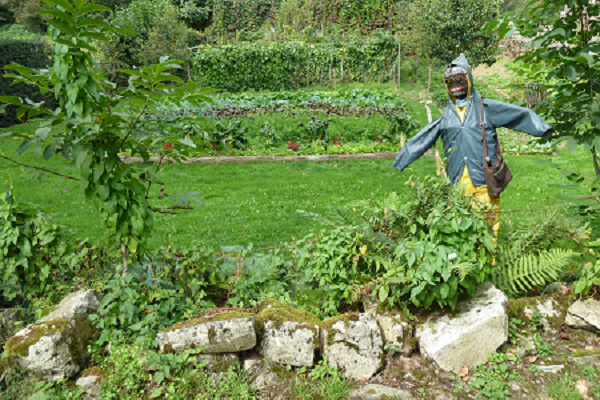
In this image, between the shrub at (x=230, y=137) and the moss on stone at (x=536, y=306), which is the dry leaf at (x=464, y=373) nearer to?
the moss on stone at (x=536, y=306)

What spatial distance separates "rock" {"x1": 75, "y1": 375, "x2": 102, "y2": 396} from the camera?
3424 mm

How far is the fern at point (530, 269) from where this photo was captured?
3.86 meters

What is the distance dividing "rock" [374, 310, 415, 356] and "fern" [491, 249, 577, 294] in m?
1.14

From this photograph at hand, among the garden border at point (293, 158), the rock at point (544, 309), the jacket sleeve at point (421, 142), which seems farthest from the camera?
the garden border at point (293, 158)

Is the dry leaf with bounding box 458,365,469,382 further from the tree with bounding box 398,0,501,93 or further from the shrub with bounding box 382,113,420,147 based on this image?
the tree with bounding box 398,0,501,93

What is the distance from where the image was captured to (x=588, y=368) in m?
3.35

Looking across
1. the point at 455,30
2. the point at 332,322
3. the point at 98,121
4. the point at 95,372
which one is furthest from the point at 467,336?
the point at 455,30

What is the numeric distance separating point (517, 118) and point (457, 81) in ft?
2.13

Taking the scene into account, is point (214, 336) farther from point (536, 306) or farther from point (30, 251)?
point (536, 306)

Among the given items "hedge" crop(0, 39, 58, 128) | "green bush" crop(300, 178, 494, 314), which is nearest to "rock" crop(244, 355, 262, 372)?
"green bush" crop(300, 178, 494, 314)

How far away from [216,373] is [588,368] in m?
2.80

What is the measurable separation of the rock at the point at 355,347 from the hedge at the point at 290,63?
16020mm

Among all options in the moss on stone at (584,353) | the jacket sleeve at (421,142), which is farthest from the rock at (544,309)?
the jacket sleeve at (421,142)

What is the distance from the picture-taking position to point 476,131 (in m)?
4.30
